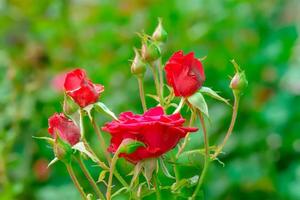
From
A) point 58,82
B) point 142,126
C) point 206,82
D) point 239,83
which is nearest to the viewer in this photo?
point 142,126

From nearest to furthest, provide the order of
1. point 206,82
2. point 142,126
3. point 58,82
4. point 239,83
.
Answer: point 142,126
point 239,83
point 206,82
point 58,82

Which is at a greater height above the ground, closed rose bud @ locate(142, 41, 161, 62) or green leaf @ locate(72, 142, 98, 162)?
closed rose bud @ locate(142, 41, 161, 62)

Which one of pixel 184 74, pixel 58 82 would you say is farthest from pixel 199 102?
pixel 58 82

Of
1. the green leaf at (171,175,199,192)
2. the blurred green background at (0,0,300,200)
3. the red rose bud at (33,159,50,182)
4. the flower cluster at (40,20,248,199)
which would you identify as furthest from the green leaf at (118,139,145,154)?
the red rose bud at (33,159,50,182)

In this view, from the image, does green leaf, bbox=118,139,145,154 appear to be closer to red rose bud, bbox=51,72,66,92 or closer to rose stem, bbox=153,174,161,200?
rose stem, bbox=153,174,161,200

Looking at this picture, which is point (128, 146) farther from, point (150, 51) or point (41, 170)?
point (41, 170)

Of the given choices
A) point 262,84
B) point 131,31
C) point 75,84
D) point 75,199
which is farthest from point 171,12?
point 75,84

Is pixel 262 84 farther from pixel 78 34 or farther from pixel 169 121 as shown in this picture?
pixel 169 121
